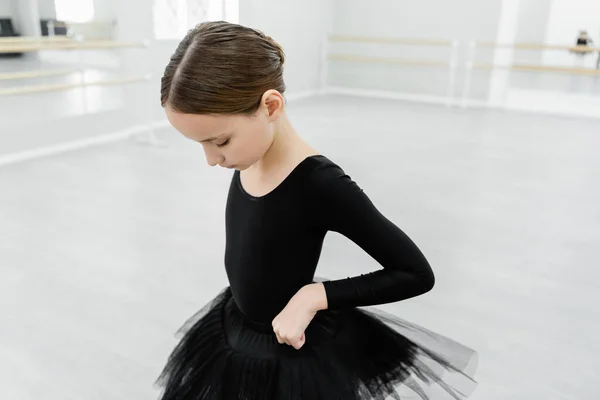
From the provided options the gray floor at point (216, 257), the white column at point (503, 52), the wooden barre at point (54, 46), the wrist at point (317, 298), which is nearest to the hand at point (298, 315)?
the wrist at point (317, 298)

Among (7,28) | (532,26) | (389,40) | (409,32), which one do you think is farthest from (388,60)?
(7,28)

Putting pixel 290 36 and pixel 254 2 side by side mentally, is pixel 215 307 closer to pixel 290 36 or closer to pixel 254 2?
pixel 254 2

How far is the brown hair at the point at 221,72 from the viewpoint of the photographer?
25.8 inches

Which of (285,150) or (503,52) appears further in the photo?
(503,52)

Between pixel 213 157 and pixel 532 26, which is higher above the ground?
pixel 213 157

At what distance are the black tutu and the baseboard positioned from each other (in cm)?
310

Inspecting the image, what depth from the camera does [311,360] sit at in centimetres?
82

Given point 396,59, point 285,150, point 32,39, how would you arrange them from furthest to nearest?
1. point 396,59
2. point 32,39
3. point 285,150

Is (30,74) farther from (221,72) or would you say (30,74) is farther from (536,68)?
(536,68)

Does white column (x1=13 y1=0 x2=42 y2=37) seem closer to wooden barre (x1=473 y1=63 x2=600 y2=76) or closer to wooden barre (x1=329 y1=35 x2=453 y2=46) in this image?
wooden barre (x1=329 y1=35 x2=453 y2=46)

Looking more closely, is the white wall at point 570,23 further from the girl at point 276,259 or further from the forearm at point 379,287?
the forearm at point 379,287

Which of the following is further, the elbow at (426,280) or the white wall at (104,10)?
the white wall at (104,10)

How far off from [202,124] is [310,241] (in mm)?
229

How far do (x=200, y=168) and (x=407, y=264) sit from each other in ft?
9.78
